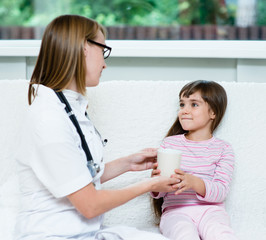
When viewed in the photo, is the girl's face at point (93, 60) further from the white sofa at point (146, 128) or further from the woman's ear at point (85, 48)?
the white sofa at point (146, 128)

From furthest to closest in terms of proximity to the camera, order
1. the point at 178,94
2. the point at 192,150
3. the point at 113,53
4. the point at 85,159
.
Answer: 1. the point at 113,53
2. the point at 178,94
3. the point at 192,150
4. the point at 85,159

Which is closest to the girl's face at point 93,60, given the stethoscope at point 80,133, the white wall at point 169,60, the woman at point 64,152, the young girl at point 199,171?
the woman at point 64,152

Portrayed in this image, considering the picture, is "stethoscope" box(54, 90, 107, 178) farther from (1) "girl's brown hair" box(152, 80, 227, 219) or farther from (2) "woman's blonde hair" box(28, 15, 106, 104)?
(1) "girl's brown hair" box(152, 80, 227, 219)

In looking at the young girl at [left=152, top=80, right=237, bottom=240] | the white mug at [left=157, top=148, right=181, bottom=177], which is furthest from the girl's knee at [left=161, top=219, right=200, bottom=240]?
the white mug at [left=157, top=148, right=181, bottom=177]

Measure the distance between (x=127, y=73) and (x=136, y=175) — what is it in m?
0.73

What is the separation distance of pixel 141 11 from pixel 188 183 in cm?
125

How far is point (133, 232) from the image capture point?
1196mm

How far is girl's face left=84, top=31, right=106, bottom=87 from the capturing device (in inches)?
48.7

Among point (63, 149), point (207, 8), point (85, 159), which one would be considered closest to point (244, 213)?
point (85, 159)

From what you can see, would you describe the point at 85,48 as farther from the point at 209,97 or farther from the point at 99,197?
the point at 209,97

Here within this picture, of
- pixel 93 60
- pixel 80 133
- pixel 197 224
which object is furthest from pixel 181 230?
pixel 93 60

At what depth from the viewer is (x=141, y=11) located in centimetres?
226

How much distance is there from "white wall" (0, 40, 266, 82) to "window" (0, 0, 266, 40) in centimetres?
8

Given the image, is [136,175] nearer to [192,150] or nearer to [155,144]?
[155,144]
